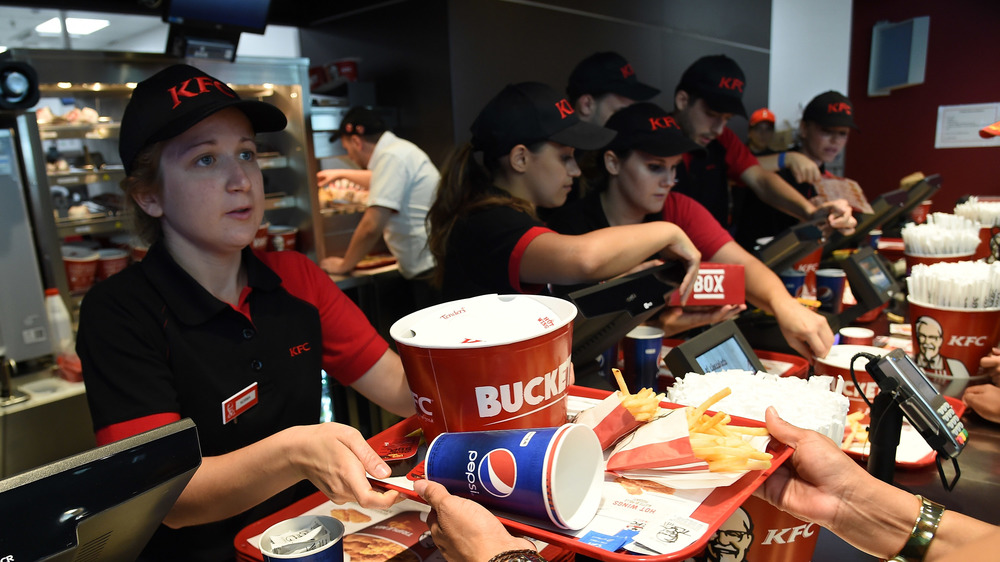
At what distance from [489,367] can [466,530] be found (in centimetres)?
18

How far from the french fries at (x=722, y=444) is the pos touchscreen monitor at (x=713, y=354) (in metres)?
0.37

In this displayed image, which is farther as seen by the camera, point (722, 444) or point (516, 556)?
point (722, 444)

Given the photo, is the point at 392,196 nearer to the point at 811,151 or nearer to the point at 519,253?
the point at 519,253

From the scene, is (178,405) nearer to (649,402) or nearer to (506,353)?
(506,353)

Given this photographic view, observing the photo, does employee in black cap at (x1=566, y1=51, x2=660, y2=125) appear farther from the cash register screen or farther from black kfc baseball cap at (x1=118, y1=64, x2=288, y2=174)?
black kfc baseball cap at (x1=118, y1=64, x2=288, y2=174)

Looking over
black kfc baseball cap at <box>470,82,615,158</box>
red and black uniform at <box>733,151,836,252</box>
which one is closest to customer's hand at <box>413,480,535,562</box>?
black kfc baseball cap at <box>470,82,615,158</box>

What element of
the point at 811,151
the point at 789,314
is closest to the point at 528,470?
the point at 789,314

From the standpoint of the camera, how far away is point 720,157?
3.62m

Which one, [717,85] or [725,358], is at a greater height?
[717,85]

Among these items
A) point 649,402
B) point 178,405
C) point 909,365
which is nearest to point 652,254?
point 909,365

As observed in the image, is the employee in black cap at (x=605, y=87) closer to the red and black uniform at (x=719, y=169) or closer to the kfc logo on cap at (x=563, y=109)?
the red and black uniform at (x=719, y=169)

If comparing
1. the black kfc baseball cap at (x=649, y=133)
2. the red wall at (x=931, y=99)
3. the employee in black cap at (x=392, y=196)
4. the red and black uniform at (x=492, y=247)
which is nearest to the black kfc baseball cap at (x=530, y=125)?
the red and black uniform at (x=492, y=247)

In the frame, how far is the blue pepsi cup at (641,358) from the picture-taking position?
62.1 inches

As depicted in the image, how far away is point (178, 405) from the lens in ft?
3.89
